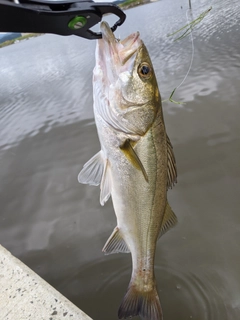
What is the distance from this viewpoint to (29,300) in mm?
1845

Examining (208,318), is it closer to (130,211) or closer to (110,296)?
(110,296)

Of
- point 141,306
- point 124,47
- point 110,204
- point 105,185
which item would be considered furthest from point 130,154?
point 110,204

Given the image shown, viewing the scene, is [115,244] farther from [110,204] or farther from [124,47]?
[110,204]

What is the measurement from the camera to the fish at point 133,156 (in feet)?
5.15

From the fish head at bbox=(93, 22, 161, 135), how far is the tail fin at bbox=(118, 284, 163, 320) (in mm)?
936

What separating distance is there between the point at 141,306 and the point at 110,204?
1.79 meters

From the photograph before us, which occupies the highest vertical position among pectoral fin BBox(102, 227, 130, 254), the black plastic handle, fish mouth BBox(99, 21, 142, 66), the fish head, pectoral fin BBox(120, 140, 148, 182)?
the black plastic handle

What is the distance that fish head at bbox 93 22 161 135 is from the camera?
155 cm

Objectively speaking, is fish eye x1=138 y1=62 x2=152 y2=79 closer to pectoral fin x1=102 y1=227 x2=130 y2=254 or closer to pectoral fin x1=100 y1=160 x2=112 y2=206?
pectoral fin x1=100 y1=160 x2=112 y2=206

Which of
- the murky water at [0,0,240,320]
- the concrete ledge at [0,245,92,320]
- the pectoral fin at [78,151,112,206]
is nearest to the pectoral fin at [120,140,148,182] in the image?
the pectoral fin at [78,151,112,206]

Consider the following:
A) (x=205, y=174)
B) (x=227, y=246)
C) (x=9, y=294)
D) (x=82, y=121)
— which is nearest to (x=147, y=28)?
(x=82, y=121)

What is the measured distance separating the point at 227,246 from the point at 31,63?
12.1 metres

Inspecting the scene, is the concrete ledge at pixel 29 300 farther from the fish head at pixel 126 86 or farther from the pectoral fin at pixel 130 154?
the fish head at pixel 126 86

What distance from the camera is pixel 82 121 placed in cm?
603
